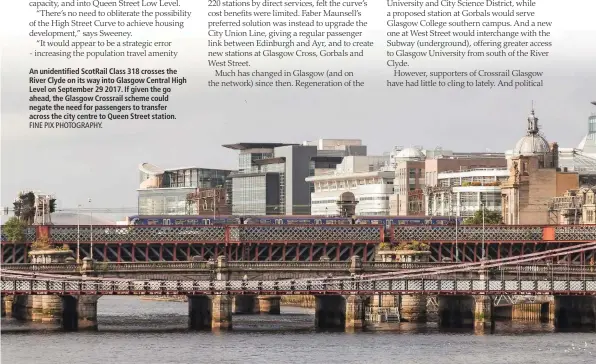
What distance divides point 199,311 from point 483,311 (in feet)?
81.5

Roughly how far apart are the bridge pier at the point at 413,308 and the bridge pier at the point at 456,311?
7029 mm

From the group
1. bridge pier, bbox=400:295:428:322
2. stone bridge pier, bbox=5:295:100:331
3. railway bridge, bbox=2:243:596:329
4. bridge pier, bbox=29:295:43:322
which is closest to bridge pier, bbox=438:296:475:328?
railway bridge, bbox=2:243:596:329

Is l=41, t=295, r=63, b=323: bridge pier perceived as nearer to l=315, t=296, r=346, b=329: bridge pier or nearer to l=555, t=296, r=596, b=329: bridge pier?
l=315, t=296, r=346, b=329: bridge pier

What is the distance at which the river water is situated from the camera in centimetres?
14425

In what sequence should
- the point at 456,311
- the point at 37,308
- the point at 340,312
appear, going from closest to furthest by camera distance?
the point at 456,311 < the point at 340,312 < the point at 37,308

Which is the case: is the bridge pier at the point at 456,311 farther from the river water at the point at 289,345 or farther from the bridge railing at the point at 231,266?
the bridge railing at the point at 231,266

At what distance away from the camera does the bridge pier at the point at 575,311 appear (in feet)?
587

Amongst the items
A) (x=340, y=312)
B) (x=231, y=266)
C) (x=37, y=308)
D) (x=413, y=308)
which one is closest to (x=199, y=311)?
(x=231, y=266)

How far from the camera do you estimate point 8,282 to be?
6831 inches

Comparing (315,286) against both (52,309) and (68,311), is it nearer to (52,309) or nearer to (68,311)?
(68,311)

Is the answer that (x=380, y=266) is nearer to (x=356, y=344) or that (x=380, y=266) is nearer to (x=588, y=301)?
(x=588, y=301)

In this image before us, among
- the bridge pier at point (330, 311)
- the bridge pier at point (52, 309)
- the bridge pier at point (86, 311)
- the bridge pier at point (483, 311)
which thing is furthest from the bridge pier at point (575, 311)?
the bridge pier at point (52, 309)

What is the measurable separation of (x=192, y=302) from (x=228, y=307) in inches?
333

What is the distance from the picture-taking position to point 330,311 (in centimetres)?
18000
